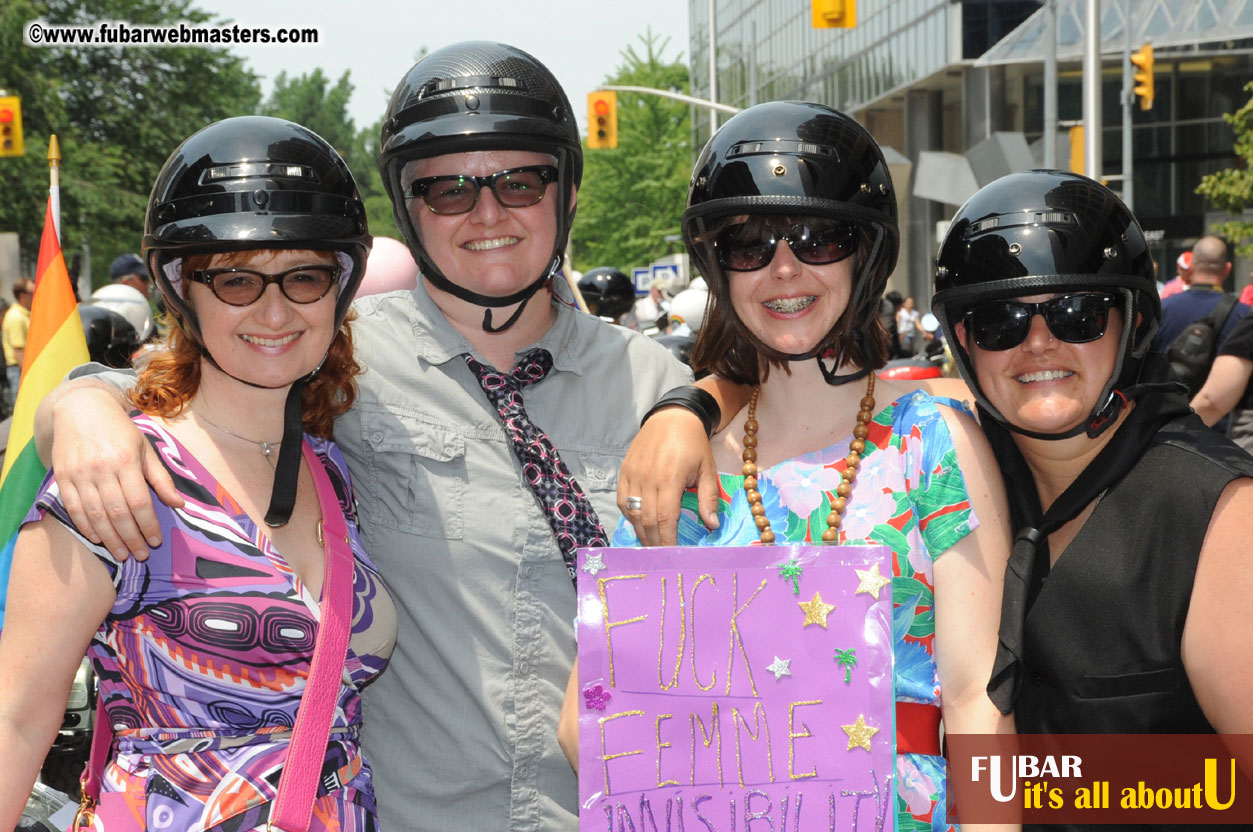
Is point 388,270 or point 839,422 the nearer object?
point 839,422

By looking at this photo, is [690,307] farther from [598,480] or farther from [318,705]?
[318,705]

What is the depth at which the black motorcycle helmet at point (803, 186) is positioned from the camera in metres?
2.71

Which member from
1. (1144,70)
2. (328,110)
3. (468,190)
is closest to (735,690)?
(468,190)

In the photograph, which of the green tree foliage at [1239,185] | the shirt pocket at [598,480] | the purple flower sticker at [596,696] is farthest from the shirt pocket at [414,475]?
the green tree foliage at [1239,185]

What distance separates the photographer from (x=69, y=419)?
2.66m

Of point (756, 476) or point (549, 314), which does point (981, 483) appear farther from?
point (549, 314)

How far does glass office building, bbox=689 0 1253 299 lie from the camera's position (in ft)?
107

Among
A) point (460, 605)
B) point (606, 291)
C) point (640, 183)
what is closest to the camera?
point (460, 605)

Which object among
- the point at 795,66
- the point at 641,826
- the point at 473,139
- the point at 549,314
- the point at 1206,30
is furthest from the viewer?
the point at 795,66

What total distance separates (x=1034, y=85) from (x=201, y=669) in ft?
116

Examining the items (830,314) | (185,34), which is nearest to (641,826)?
(830,314)

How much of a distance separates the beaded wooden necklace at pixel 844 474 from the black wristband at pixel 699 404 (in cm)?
8

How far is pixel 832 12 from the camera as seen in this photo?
52.0 ft

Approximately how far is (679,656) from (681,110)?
172 feet
